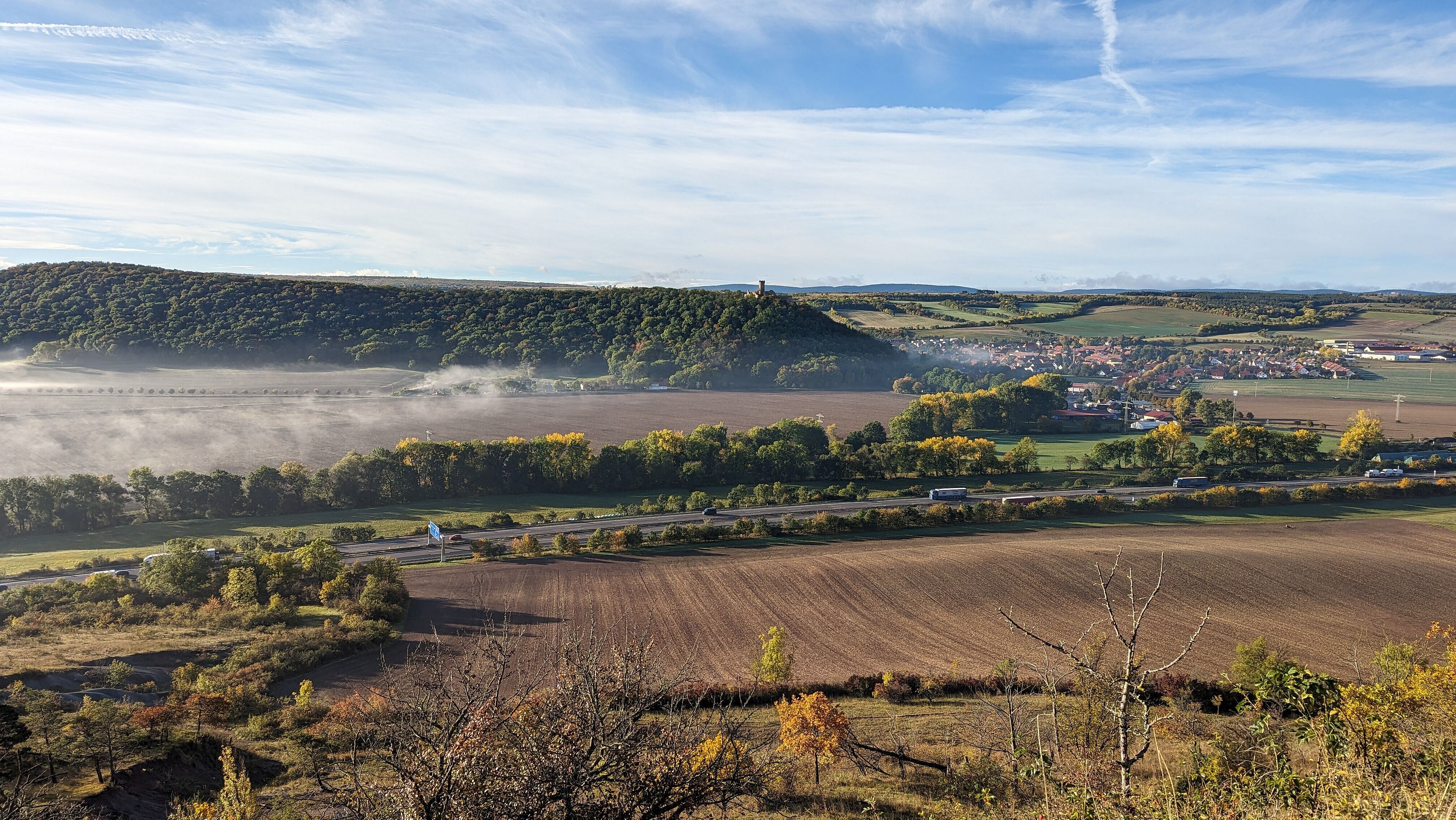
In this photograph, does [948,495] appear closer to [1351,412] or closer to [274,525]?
[274,525]

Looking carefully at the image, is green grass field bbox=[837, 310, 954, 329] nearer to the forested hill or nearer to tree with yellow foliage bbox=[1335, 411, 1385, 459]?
the forested hill

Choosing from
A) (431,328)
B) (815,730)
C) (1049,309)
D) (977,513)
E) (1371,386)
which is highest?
(1049,309)

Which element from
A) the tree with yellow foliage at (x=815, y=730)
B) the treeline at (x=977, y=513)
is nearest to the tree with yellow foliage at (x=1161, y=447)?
the treeline at (x=977, y=513)

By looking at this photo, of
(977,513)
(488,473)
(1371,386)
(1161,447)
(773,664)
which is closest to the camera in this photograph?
(773,664)

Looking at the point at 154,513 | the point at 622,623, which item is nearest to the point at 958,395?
the point at 622,623

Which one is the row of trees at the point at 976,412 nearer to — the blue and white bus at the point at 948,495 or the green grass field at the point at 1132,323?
the blue and white bus at the point at 948,495

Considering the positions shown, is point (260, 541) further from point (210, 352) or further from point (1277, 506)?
point (210, 352)

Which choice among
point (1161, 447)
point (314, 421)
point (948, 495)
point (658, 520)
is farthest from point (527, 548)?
point (1161, 447)

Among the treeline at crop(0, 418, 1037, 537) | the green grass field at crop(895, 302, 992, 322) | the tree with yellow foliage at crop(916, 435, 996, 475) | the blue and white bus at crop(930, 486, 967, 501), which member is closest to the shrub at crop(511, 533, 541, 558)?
the treeline at crop(0, 418, 1037, 537)
